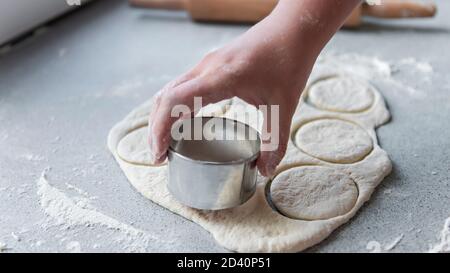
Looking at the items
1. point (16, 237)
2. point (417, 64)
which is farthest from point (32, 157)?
point (417, 64)

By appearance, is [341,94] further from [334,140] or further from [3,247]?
[3,247]

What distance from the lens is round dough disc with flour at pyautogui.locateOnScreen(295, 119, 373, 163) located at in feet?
4.07

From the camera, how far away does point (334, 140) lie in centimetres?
129

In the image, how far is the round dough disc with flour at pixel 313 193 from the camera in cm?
107

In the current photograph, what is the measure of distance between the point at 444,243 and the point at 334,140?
1.20 ft

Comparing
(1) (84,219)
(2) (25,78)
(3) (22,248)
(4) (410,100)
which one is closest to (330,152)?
(4) (410,100)

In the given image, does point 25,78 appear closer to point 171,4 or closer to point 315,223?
point 171,4

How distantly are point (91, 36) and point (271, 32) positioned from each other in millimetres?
967

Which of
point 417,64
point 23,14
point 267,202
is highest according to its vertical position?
point 23,14

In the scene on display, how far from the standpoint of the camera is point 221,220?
1047 mm

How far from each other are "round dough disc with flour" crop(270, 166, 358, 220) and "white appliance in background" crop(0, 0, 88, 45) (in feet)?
3.24

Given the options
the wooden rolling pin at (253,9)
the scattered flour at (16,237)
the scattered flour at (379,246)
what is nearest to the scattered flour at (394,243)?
the scattered flour at (379,246)

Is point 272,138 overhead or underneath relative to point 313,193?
overhead
